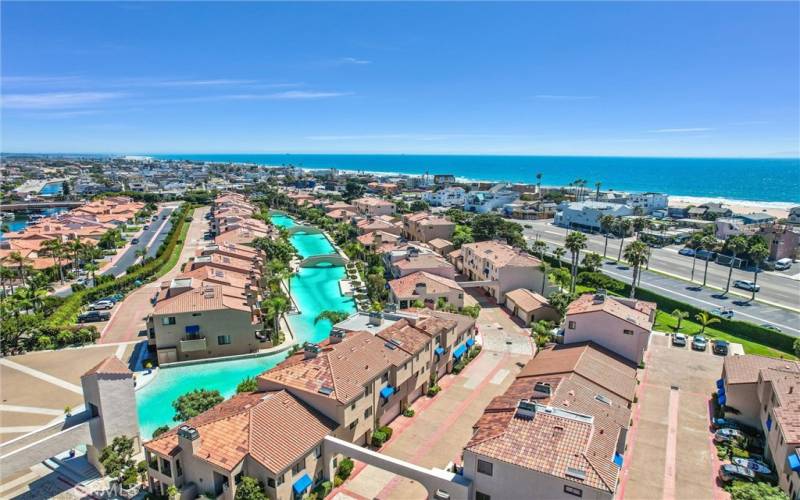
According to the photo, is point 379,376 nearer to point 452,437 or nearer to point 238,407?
point 452,437

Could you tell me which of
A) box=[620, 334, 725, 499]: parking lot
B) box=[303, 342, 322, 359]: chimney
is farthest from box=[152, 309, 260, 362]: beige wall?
box=[620, 334, 725, 499]: parking lot

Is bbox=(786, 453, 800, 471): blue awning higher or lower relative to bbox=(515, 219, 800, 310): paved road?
higher

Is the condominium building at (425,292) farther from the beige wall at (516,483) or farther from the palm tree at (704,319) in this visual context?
the beige wall at (516,483)

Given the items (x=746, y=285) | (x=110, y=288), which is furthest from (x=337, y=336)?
(x=746, y=285)

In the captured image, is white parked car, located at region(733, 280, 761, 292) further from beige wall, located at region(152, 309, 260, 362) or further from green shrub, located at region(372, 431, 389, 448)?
beige wall, located at region(152, 309, 260, 362)

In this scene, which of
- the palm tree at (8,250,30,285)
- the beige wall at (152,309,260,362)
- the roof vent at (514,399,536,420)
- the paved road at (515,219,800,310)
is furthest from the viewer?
the paved road at (515,219,800,310)

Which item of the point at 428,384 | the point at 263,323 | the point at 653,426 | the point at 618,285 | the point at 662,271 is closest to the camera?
the point at 653,426

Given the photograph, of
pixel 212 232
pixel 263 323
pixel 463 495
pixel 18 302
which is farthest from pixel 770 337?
pixel 212 232
